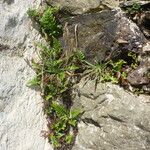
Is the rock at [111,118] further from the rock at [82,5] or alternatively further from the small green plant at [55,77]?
the rock at [82,5]

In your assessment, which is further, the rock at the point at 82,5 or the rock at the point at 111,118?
the rock at the point at 82,5

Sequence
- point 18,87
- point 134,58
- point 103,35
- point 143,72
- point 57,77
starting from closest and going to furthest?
point 143,72 → point 134,58 → point 103,35 → point 18,87 → point 57,77

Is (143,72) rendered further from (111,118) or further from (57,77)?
(57,77)

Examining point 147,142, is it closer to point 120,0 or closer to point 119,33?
point 119,33

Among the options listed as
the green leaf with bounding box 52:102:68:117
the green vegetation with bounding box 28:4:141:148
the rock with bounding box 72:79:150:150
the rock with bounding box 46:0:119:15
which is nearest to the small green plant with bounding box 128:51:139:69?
the rock with bounding box 72:79:150:150

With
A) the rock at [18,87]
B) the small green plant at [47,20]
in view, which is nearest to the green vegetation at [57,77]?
the small green plant at [47,20]

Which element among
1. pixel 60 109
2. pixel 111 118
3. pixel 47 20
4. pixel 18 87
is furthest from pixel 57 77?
pixel 111 118
